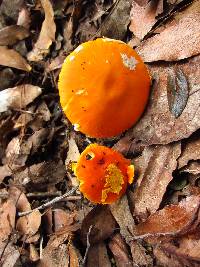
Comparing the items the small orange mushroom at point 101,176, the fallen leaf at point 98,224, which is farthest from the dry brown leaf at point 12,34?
the fallen leaf at point 98,224

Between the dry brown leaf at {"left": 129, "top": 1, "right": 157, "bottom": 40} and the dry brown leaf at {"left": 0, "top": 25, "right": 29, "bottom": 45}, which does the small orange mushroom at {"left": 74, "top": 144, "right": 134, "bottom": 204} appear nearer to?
the dry brown leaf at {"left": 129, "top": 1, "right": 157, "bottom": 40}

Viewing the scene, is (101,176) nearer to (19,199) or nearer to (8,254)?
(19,199)

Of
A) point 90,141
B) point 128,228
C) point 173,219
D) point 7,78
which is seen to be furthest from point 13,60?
point 173,219

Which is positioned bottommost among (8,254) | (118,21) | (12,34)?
(8,254)

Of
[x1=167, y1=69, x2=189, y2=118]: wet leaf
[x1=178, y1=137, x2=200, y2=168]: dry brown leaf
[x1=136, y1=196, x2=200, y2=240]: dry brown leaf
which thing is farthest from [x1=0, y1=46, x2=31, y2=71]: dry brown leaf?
[x1=136, y1=196, x2=200, y2=240]: dry brown leaf

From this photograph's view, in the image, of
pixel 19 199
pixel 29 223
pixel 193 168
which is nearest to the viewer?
pixel 193 168

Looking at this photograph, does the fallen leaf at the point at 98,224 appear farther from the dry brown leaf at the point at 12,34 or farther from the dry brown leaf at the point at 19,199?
the dry brown leaf at the point at 12,34
